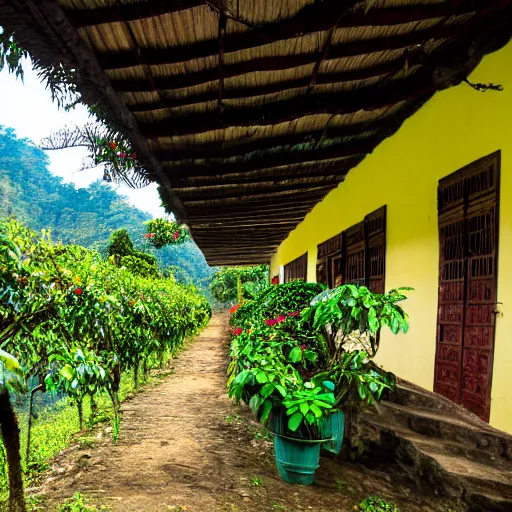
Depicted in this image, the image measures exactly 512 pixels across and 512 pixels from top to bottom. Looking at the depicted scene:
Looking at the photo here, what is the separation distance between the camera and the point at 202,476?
2.85 meters

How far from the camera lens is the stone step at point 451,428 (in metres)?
2.48

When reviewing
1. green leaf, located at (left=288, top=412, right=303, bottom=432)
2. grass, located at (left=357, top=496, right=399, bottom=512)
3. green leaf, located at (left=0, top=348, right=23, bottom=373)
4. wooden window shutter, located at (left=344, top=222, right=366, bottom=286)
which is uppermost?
wooden window shutter, located at (left=344, top=222, right=366, bottom=286)

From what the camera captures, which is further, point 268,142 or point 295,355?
point 268,142

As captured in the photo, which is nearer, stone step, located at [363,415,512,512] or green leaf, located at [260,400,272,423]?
stone step, located at [363,415,512,512]

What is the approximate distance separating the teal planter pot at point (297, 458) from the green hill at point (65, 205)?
3112 centimetres

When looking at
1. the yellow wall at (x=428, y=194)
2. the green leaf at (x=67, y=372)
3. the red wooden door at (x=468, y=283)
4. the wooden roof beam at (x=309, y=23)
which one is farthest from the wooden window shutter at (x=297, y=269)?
the green leaf at (x=67, y=372)

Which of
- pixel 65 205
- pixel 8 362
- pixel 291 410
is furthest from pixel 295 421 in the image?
pixel 65 205

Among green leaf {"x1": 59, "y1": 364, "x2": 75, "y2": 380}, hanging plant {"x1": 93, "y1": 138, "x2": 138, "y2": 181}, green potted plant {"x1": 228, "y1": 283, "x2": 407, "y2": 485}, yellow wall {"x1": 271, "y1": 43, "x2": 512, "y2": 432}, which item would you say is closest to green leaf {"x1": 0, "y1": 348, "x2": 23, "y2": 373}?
green leaf {"x1": 59, "y1": 364, "x2": 75, "y2": 380}

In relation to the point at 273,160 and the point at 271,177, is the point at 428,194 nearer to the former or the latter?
the point at 273,160

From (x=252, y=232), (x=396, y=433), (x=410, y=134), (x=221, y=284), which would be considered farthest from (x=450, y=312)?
(x=221, y=284)

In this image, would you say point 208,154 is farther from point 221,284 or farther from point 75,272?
point 221,284

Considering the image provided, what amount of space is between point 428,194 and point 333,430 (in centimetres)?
212

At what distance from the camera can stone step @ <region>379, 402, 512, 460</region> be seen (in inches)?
97.8

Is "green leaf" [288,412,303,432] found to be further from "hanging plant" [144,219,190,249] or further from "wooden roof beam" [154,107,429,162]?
"hanging plant" [144,219,190,249]
